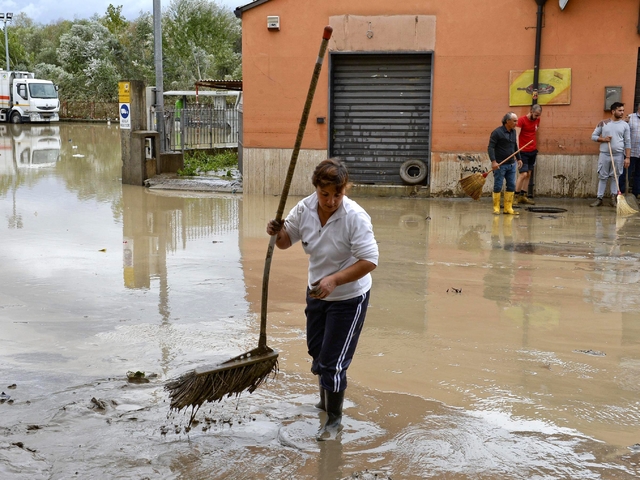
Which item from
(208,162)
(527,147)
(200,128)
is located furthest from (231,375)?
(200,128)

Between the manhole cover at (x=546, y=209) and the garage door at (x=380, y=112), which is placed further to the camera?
the garage door at (x=380, y=112)

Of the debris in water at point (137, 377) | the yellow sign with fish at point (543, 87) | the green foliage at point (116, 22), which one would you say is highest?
the green foliage at point (116, 22)

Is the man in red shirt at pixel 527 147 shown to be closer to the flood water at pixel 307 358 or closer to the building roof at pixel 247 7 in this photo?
the flood water at pixel 307 358

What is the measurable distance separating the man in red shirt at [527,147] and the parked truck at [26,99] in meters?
32.8

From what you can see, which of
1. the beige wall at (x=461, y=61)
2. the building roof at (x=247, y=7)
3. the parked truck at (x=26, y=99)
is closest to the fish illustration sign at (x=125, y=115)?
the beige wall at (x=461, y=61)

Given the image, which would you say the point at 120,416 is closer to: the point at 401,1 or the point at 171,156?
the point at 401,1

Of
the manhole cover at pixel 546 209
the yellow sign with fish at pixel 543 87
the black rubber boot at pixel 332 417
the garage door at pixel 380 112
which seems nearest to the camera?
the black rubber boot at pixel 332 417

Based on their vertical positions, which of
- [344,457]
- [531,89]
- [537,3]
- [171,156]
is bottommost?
[344,457]

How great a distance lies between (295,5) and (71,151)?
13.1 metres

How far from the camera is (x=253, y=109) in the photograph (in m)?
15.2

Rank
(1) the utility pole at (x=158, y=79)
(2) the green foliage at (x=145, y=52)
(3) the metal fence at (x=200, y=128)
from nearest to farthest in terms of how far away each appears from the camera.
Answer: (1) the utility pole at (x=158, y=79) < (3) the metal fence at (x=200, y=128) < (2) the green foliage at (x=145, y=52)

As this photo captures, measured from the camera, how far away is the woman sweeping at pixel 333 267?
4160 mm

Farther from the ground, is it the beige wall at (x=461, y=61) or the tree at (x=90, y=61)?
the tree at (x=90, y=61)

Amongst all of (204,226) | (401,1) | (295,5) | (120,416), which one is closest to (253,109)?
A: (295,5)
